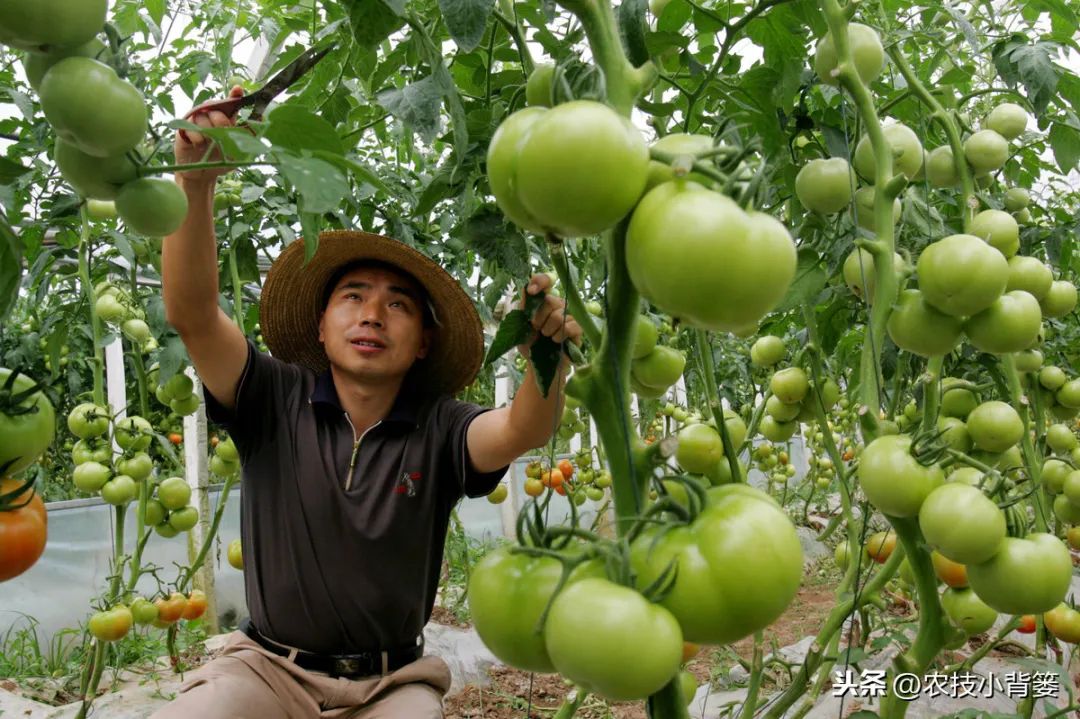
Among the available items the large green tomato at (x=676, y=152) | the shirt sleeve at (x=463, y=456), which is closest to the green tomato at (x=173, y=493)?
the shirt sleeve at (x=463, y=456)

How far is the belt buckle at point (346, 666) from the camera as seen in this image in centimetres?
161

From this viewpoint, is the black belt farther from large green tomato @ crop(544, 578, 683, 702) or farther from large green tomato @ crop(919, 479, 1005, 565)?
large green tomato @ crop(544, 578, 683, 702)

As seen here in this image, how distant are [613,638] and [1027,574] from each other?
66 centimetres

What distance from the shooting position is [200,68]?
6.73 feet

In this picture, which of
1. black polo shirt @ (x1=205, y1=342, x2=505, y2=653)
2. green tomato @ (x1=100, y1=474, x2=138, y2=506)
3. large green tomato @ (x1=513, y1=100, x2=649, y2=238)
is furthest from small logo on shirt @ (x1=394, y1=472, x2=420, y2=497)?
large green tomato @ (x1=513, y1=100, x2=649, y2=238)

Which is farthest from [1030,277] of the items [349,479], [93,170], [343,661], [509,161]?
[343,661]

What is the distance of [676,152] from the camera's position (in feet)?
1.77

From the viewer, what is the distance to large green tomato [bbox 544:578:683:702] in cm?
46

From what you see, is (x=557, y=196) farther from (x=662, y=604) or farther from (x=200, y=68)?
(x=200, y=68)

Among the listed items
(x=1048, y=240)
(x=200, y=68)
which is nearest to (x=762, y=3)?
(x=1048, y=240)

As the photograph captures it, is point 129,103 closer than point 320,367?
Yes

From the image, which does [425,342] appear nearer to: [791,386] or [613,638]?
[791,386]

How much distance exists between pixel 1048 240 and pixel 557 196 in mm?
1522

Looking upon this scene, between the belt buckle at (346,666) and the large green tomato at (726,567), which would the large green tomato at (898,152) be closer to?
the large green tomato at (726,567)
